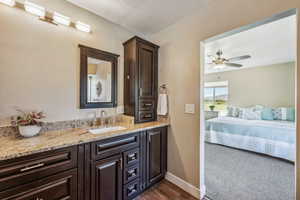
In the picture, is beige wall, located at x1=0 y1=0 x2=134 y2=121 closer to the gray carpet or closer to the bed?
the gray carpet

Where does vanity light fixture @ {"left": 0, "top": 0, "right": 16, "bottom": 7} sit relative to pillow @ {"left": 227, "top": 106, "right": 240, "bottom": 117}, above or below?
above

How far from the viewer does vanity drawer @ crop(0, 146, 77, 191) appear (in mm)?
925

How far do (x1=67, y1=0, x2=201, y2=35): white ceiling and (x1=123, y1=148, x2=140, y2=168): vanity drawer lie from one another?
74.4 inches

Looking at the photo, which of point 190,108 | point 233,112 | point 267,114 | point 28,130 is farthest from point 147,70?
point 267,114

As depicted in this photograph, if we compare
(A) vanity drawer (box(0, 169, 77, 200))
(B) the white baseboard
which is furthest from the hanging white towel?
(A) vanity drawer (box(0, 169, 77, 200))

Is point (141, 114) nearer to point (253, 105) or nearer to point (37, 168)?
point (37, 168)

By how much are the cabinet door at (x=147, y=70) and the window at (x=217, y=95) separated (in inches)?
181

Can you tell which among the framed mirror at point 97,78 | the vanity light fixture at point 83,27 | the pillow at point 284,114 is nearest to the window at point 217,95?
the pillow at point 284,114

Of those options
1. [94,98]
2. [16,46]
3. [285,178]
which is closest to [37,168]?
[94,98]

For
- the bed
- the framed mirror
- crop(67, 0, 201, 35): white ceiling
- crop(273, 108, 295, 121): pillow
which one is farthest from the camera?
crop(273, 108, 295, 121): pillow

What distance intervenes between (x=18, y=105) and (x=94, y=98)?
2.60 feet

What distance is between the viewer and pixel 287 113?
392 centimetres

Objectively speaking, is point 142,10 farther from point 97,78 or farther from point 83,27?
point 97,78

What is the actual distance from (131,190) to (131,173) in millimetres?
211
